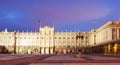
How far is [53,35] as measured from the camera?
7515 inches

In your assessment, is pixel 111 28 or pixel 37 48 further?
pixel 37 48

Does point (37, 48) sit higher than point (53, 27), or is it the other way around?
point (53, 27)

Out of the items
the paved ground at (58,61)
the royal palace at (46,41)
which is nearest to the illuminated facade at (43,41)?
the royal palace at (46,41)

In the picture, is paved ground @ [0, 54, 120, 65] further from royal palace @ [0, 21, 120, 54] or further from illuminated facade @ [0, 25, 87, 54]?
illuminated facade @ [0, 25, 87, 54]

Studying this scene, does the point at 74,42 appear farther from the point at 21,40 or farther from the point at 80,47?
the point at 21,40

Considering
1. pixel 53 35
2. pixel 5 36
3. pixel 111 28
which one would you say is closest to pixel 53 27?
pixel 53 35

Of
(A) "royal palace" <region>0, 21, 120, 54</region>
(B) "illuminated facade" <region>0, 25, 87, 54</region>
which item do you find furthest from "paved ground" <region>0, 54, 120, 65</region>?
(B) "illuminated facade" <region>0, 25, 87, 54</region>

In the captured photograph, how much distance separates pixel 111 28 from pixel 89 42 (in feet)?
198

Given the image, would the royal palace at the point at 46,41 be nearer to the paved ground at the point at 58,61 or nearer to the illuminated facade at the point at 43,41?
the illuminated facade at the point at 43,41

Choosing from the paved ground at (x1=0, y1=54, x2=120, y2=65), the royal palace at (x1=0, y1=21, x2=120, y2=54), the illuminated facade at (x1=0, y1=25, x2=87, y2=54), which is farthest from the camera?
the illuminated facade at (x1=0, y1=25, x2=87, y2=54)

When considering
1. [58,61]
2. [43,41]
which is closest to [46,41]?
[43,41]

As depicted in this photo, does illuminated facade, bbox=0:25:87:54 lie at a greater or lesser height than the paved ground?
greater

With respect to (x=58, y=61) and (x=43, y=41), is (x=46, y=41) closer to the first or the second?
(x=43, y=41)

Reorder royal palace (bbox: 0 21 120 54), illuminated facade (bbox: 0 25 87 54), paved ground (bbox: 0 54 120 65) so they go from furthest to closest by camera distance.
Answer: illuminated facade (bbox: 0 25 87 54), royal palace (bbox: 0 21 120 54), paved ground (bbox: 0 54 120 65)
